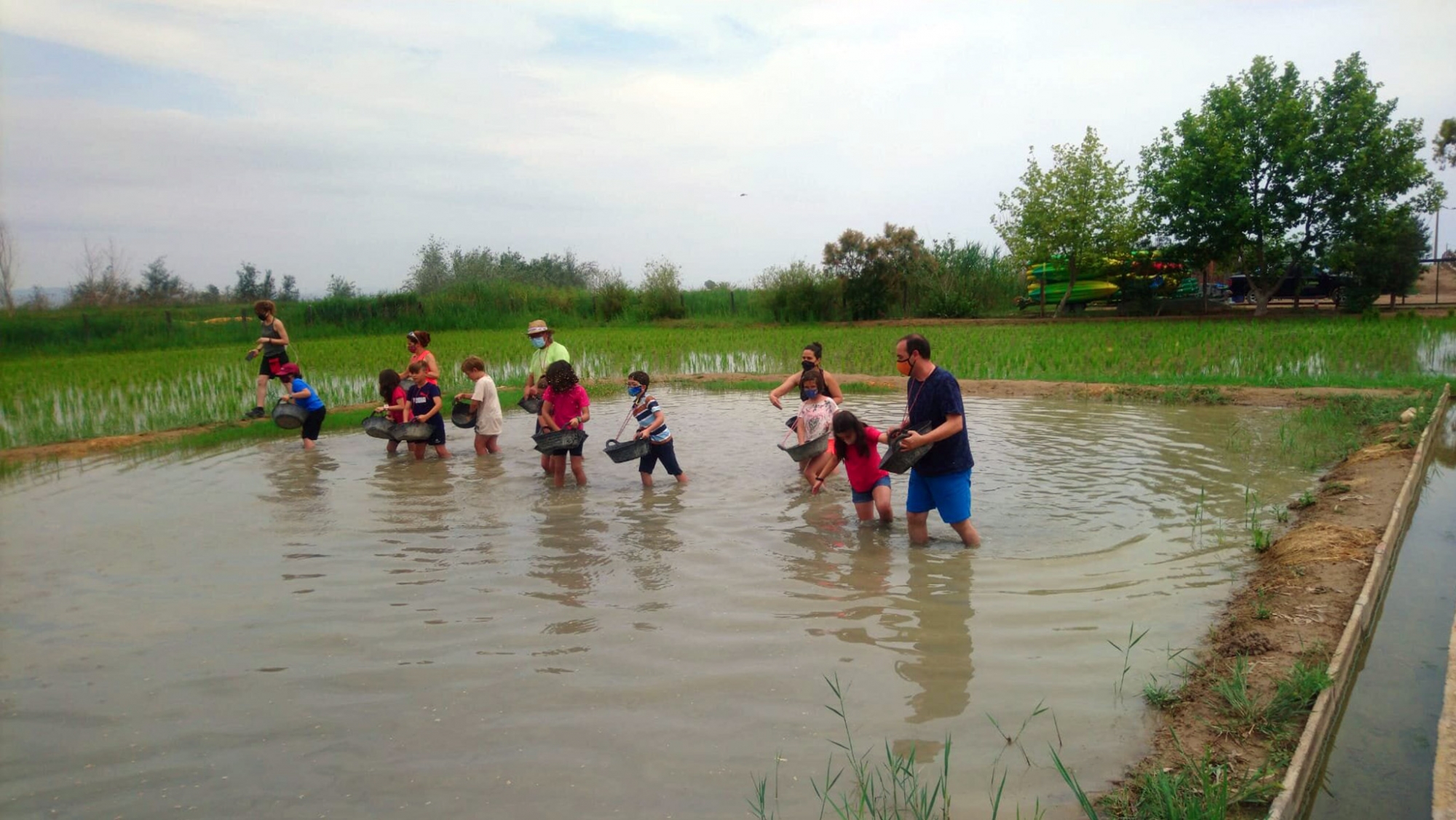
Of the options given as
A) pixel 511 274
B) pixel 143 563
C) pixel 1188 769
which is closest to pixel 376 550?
pixel 143 563

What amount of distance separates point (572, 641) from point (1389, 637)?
442 centimetres

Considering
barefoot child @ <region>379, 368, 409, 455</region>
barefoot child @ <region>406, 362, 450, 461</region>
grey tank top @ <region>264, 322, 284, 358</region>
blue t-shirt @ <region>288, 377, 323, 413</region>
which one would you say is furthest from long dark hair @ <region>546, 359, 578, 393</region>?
grey tank top @ <region>264, 322, 284, 358</region>

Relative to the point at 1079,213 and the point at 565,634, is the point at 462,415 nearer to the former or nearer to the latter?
the point at 565,634

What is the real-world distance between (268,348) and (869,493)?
823cm

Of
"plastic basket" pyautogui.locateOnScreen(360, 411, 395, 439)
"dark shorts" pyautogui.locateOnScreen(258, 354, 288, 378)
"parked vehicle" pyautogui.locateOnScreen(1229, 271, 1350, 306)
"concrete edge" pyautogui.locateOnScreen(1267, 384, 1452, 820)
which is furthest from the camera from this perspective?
"parked vehicle" pyautogui.locateOnScreen(1229, 271, 1350, 306)

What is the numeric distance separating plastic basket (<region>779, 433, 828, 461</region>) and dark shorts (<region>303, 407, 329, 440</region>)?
614 cm

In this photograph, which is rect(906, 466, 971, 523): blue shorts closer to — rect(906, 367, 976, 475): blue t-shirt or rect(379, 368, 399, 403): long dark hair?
rect(906, 367, 976, 475): blue t-shirt

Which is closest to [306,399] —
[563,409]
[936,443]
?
[563,409]

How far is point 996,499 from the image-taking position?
25.9 ft

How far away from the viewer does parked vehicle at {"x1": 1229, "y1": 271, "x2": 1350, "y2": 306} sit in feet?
85.3

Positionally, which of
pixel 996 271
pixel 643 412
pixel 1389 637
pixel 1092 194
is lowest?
pixel 1389 637

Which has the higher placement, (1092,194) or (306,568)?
(1092,194)

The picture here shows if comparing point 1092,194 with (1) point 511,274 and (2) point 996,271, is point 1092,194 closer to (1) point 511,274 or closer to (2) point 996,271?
(2) point 996,271

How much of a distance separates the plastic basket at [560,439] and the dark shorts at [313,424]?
403 centimetres
